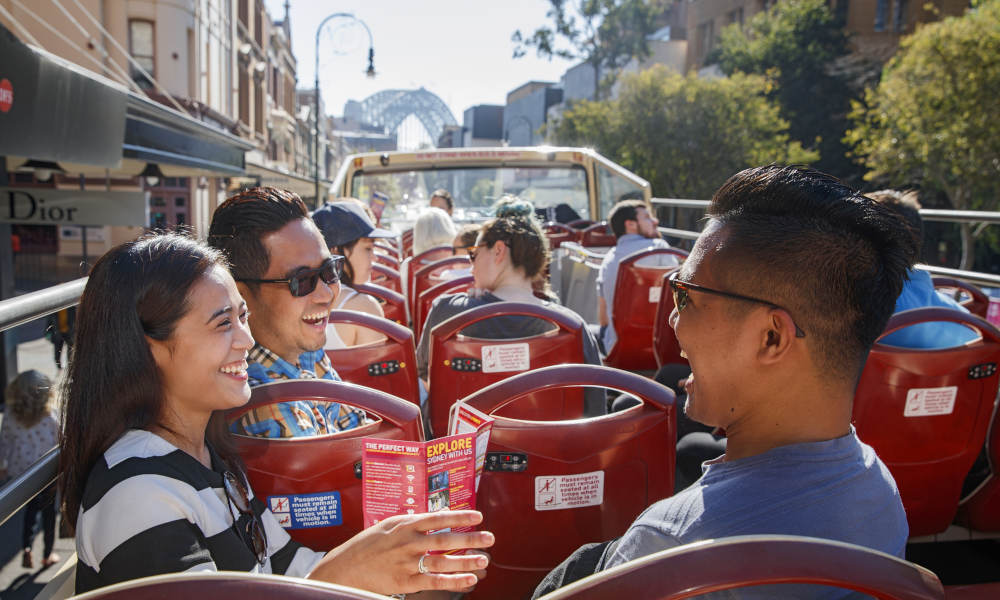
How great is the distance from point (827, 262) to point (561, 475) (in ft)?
3.21

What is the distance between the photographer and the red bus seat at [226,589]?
88 cm

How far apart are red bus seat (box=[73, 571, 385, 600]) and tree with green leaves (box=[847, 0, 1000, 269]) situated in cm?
2288

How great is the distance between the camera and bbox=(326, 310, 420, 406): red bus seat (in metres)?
3.10

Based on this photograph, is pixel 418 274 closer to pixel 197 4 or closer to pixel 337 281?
pixel 337 281

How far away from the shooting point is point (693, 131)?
2911 centimetres

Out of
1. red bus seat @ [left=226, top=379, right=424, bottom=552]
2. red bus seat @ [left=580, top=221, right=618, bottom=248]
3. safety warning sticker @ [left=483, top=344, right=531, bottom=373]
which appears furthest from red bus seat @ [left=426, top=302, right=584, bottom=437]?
red bus seat @ [left=580, top=221, right=618, bottom=248]

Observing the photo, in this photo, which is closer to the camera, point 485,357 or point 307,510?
point 307,510

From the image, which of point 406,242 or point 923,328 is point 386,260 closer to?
point 406,242

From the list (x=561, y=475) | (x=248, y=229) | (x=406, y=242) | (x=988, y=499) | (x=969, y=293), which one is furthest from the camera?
(x=406, y=242)

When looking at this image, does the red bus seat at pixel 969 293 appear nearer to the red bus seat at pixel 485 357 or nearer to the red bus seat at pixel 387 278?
the red bus seat at pixel 485 357

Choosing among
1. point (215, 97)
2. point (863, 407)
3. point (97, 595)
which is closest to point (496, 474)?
point (97, 595)

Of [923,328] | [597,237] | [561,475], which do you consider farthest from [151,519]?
[597,237]

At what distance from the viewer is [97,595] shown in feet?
2.96

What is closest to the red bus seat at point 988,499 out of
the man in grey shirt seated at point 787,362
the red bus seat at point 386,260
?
the man in grey shirt seated at point 787,362
